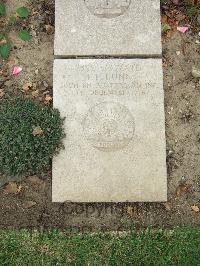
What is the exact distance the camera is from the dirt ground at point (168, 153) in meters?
4.28

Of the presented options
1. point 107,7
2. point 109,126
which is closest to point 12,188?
point 109,126

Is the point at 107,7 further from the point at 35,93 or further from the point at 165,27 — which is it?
the point at 35,93

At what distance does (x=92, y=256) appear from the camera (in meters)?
4.02

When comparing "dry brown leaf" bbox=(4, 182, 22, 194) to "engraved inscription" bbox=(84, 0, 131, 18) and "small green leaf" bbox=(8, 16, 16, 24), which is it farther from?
"engraved inscription" bbox=(84, 0, 131, 18)

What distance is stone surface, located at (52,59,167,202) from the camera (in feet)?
13.9

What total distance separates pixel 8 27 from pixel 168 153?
1.93 m

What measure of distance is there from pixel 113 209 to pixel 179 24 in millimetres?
1899

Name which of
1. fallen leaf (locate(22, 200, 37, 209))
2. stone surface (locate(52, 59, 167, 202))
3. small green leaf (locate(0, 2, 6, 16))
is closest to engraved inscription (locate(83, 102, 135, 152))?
stone surface (locate(52, 59, 167, 202))

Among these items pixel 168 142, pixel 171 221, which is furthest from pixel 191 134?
pixel 171 221

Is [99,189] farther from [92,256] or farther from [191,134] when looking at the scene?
[191,134]

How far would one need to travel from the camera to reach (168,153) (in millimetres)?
4465

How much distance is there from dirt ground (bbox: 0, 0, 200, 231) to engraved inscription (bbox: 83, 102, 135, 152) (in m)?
0.46

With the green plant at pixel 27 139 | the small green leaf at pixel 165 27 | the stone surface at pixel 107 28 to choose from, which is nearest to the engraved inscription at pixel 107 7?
the stone surface at pixel 107 28

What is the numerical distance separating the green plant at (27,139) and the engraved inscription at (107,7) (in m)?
1.02
